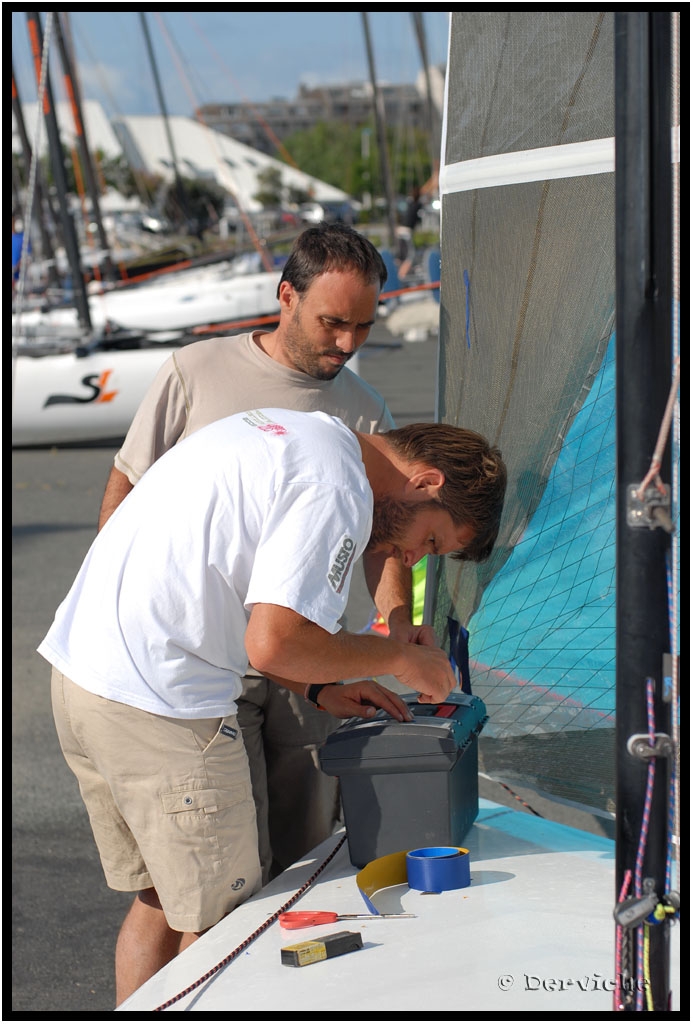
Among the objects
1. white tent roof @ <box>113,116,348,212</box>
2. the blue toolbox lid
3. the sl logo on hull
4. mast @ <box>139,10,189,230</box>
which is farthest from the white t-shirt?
mast @ <box>139,10,189,230</box>

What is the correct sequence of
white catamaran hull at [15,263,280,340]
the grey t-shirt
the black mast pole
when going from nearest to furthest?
the black mast pole, the grey t-shirt, white catamaran hull at [15,263,280,340]

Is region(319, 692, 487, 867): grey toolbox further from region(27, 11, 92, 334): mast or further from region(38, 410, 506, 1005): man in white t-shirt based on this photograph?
region(27, 11, 92, 334): mast

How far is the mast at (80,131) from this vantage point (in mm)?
14141

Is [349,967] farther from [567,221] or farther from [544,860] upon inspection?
[567,221]

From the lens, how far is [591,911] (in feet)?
6.80

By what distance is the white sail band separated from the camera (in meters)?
2.43

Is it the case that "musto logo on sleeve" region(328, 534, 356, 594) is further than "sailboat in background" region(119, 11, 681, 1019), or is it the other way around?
"musto logo on sleeve" region(328, 534, 356, 594)

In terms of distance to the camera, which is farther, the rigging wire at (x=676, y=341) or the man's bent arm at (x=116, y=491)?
the man's bent arm at (x=116, y=491)

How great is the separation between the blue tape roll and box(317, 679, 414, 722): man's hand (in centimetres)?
26

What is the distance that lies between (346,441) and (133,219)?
105 ft

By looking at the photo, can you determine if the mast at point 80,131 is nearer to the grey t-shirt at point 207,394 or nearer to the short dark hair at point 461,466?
the grey t-shirt at point 207,394

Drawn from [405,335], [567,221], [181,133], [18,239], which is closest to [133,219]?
[181,133]

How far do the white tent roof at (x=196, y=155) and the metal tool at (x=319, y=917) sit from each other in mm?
16460

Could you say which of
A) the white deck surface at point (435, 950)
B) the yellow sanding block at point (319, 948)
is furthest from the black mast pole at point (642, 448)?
the yellow sanding block at point (319, 948)
